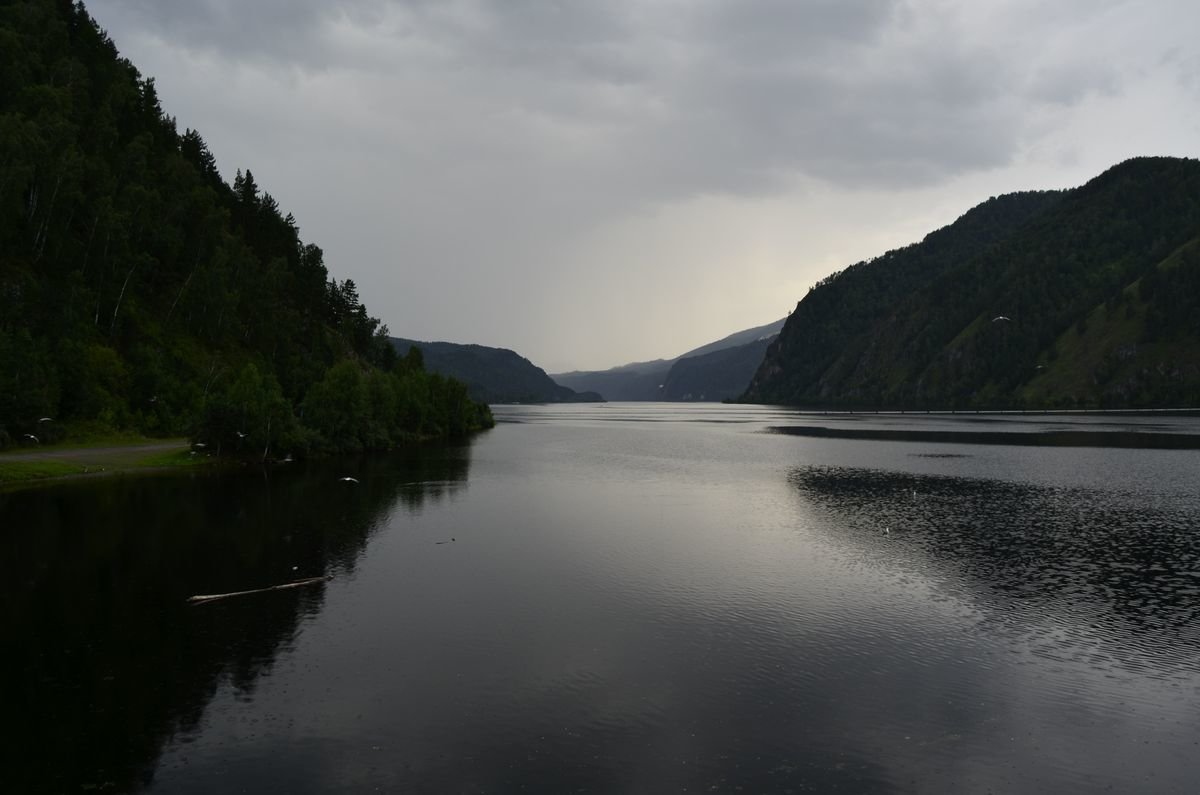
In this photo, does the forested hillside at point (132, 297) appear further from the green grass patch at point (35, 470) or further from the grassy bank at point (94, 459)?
the green grass patch at point (35, 470)

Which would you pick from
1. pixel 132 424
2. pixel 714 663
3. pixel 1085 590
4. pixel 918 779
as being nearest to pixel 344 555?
pixel 714 663

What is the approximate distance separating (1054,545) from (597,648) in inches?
1566

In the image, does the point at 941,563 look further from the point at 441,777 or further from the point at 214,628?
the point at 214,628

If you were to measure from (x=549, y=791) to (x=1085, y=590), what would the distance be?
35554mm

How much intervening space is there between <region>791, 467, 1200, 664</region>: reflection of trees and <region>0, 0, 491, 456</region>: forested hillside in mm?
82806

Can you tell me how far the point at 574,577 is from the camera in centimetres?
4441

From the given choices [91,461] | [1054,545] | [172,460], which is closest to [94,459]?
[91,461]

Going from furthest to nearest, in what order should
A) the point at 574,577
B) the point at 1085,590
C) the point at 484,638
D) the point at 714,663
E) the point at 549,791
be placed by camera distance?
the point at 574,577 < the point at 1085,590 < the point at 484,638 < the point at 714,663 < the point at 549,791

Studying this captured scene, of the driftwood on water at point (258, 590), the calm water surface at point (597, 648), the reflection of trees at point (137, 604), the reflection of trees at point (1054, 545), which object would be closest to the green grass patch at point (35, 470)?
the reflection of trees at point (137, 604)

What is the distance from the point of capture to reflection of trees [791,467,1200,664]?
3666cm

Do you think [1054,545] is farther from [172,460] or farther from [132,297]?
[132,297]

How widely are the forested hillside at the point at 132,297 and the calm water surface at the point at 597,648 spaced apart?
3285 centimetres

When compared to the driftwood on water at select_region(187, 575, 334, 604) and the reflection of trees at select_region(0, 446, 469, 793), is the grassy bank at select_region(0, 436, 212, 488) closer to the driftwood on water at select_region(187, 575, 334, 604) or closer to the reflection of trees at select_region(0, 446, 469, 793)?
the reflection of trees at select_region(0, 446, 469, 793)

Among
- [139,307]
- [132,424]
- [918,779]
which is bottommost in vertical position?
[918,779]
